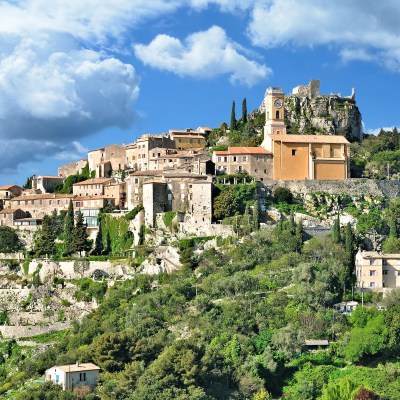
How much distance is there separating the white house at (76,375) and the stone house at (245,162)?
2989 cm

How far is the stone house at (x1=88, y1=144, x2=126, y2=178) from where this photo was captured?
93125 millimetres

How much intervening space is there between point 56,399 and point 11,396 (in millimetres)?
6883

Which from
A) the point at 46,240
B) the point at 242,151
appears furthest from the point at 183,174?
the point at 46,240

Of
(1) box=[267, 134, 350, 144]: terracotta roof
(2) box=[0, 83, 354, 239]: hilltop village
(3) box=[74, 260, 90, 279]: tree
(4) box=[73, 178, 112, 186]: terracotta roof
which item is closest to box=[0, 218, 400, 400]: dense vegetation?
(3) box=[74, 260, 90, 279]: tree

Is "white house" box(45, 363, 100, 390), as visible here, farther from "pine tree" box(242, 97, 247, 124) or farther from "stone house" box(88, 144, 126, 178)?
"pine tree" box(242, 97, 247, 124)

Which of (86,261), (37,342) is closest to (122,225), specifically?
(86,261)

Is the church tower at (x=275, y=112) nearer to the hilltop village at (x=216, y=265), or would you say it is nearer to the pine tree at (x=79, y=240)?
the hilltop village at (x=216, y=265)

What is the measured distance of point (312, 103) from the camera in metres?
94.9

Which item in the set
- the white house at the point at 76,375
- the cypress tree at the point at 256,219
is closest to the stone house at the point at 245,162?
the cypress tree at the point at 256,219

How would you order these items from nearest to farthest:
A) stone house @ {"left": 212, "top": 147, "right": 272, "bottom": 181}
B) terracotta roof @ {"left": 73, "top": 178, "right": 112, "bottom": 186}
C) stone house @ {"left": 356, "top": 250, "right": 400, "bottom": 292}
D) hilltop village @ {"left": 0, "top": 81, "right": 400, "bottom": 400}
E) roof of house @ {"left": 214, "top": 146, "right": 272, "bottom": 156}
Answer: hilltop village @ {"left": 0, "top": 81, "right": 400, "bottom": 400}, stone house @ {"left": 356, "top": 250, "right": 400, "bottom": 292}, stone house @ {"left": 212, "top": 147, "right": 272, "bottom": 181}, roof of house @ {"left": 214, "top": 146, "right": 272, "bottom": 156}, terracotta roof @ {"left": 73, "top": 178, "right": 112, "bottom": 186}

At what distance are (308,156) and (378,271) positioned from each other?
736 inches

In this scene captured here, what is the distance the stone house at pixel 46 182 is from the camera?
95250mm

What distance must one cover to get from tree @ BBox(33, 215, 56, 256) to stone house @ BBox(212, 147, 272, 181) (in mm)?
14879

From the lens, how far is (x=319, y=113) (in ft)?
310
